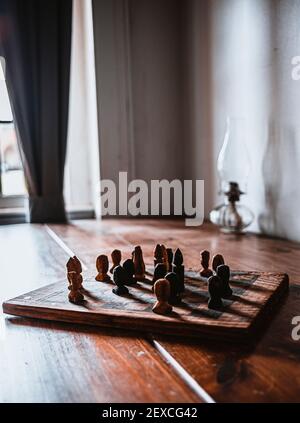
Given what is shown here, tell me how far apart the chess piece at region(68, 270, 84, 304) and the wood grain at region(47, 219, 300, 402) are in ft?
0.64

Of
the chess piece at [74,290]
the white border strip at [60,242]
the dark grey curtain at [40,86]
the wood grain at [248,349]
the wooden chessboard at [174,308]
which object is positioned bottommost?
the white border strip at [60,242]

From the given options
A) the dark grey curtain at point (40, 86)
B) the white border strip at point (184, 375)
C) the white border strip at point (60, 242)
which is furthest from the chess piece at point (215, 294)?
the dark grey curtain at point (40, 86)

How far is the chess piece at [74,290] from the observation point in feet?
2.70

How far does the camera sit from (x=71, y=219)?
2.61m

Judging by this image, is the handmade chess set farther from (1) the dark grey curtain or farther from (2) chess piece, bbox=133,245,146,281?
(1) the dark grey curtain

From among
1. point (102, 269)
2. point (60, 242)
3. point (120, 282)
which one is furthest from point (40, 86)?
point (120, 282)

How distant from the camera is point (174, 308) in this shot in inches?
30.0

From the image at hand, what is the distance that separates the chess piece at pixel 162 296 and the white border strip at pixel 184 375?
0.22 feet

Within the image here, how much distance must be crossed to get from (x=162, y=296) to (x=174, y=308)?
0.14ft

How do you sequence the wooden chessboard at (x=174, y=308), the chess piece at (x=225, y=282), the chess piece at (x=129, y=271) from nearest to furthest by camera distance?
the wooden chessboard at (x=174, y=308), the chess piece at (x=225, y=282), the chess piece at (x=129, y=271)

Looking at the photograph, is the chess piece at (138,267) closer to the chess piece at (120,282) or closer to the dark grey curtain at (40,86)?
the chess piece at (120,282)

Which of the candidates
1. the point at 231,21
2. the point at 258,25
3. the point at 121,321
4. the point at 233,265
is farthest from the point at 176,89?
the point at 121,321

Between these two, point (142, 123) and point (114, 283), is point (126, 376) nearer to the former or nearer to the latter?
point (114, 283)

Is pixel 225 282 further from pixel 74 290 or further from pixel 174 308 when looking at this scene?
pixel 74 290
